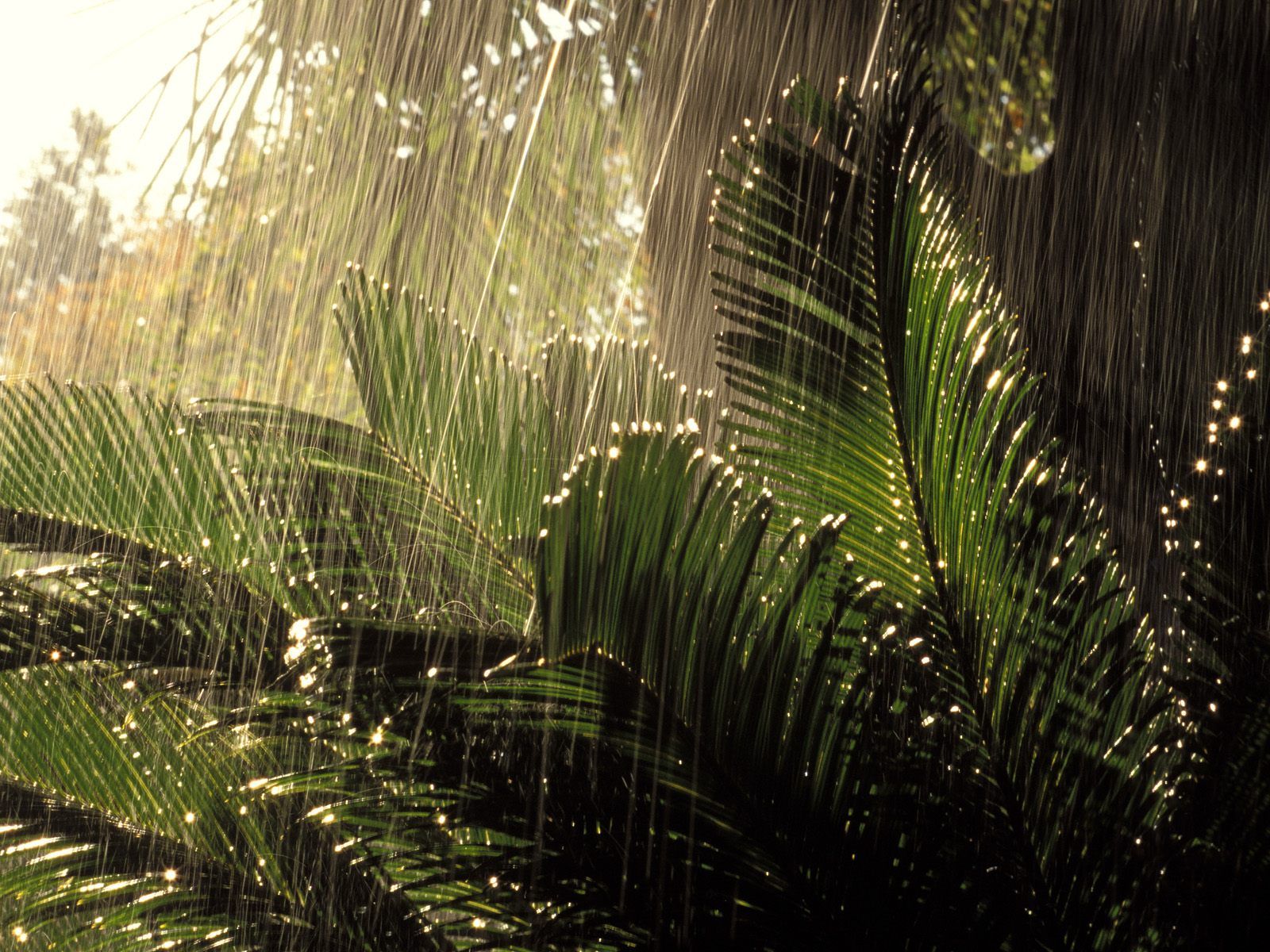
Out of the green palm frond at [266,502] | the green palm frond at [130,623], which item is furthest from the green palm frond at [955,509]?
the green palm frond at [130,623]

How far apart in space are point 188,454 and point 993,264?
195cm

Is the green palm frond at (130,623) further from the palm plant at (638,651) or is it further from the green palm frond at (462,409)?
the green palm frond at (462,409)

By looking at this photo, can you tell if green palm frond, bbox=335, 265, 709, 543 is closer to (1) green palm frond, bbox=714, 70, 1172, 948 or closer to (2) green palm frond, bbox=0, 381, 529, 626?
(2) green palm frond, bbox=0, 381, 529, 626

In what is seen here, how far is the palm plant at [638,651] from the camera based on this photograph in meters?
1.57

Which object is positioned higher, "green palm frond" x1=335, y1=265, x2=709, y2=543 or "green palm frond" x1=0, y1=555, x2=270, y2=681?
"green palm frond" x1=335, y1=265, x2=709, y2=543

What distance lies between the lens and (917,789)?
173 cm

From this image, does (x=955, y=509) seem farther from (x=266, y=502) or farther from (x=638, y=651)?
(x=266, y=502)

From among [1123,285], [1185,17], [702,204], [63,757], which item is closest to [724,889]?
[63,757]

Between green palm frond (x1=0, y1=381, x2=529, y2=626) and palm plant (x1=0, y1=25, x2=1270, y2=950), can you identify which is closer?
palm plant (x1=0, y1=25, x2=1270, y2=950)

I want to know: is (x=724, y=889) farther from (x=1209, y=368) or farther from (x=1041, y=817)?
(x=1209, y=368)

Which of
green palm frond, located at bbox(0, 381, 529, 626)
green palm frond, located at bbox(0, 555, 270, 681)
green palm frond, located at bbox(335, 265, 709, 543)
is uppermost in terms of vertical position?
green palm frond, located at bbox(335, 265, 709, 543)

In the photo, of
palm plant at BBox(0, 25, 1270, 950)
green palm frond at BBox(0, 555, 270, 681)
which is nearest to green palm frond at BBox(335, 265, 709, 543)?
palm plant at BBox(0, 25, 1270, 950)

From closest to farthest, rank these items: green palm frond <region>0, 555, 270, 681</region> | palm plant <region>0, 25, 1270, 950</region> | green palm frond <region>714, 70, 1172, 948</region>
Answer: palm plant <region>0, 25, 1270, 950</region> → green palm frond <region>714, 70, 1172, 948</region> → green palm frond <region>0, 555, 270, 681</region>

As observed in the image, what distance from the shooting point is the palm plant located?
1565 mm
